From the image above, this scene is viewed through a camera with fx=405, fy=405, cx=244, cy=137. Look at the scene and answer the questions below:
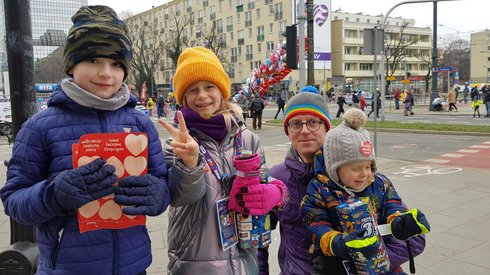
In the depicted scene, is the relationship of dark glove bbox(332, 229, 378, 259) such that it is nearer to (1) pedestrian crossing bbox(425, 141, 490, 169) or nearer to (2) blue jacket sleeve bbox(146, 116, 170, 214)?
(2) blue jacket sleeve bbox(146, 116, 170, 214)

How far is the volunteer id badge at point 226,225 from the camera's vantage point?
2035mm

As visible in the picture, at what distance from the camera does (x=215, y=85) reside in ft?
7.41

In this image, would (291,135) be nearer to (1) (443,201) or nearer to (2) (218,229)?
(2) (218,229)

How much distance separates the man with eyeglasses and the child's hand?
0.71 metres

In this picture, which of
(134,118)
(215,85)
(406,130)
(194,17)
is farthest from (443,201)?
(194,17)

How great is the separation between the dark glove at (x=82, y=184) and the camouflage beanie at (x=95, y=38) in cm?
49

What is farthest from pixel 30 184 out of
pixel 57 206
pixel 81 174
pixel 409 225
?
pixel 409 225

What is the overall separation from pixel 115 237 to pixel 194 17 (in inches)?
3265

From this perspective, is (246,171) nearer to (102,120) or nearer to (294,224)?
(294,224)

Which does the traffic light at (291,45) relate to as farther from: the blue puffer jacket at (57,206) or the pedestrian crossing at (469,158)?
the blue puffer jacket at (57,206)

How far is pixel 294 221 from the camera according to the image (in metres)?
2.31

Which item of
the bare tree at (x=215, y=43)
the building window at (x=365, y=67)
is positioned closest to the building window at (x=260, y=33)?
the bare tree at (x=215, y=43)

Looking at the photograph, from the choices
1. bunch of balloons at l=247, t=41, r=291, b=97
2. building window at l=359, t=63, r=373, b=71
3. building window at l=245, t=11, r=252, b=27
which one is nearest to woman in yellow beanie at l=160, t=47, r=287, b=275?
bunch of balloons at l=247, t=41, r=291, b=97

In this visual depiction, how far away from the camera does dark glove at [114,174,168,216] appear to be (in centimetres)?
168
